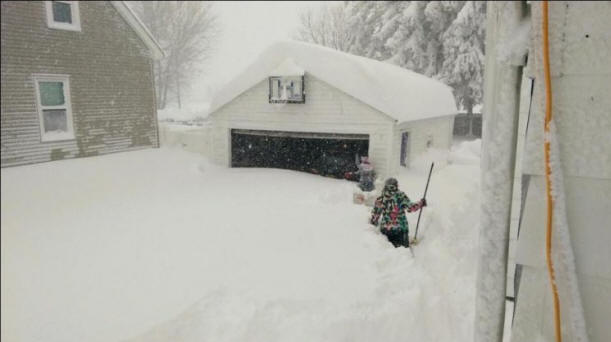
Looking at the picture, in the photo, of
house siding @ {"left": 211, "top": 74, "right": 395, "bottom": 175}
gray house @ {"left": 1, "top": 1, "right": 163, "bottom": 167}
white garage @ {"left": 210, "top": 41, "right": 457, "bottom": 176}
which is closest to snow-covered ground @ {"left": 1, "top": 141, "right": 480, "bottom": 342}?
gray house @ {"left": 1, "top": 1, "right": 163, "bottom": 167}

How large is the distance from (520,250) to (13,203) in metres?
2.51

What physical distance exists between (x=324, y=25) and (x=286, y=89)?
2194 cm

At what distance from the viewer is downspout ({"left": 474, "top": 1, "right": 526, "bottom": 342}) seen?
5.95 feet

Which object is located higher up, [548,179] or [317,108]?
[317,108]

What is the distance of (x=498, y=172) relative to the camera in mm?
1879

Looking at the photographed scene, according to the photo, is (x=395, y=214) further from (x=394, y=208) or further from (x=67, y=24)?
(x=67, y=24)

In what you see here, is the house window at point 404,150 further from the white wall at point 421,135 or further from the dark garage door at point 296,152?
the dark garage door at point 296,152

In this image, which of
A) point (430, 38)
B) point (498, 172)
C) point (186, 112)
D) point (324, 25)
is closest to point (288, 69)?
point (498, 172)

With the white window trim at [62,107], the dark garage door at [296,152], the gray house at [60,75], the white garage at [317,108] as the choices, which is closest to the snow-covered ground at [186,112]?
the dark garage door at [296,152]

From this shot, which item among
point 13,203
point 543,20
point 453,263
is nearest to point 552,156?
point 543,20

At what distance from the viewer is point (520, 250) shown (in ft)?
6.72

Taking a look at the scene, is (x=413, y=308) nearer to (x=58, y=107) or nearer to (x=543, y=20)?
(x=543, y=20)

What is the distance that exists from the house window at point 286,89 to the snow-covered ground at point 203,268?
4.47 m

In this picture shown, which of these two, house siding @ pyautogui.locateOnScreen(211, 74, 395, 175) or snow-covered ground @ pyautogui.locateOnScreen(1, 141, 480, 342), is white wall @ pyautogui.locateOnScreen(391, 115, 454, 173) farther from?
snow-covered ground @ pyautogui.locateOnScreen(1, 141, 480, 342)
